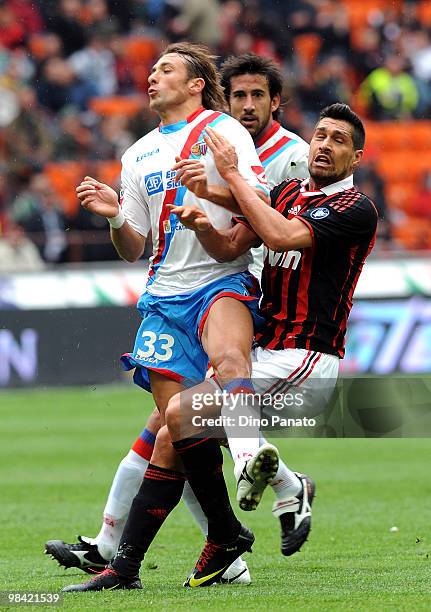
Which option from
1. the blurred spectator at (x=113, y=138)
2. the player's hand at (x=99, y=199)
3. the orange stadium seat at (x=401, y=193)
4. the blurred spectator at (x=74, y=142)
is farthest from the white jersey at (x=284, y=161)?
the orange stadium seat at (x=401, y=193)

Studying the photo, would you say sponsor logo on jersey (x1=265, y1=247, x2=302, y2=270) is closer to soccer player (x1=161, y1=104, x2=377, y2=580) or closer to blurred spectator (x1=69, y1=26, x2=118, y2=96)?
soccer player (x1=161, y1=104, x2=377, y2=580)

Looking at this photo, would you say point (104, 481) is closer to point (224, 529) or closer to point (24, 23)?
point (224, 529)

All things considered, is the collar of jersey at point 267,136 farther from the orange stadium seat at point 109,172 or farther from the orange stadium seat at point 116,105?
the orange stadium seat at point 116,105

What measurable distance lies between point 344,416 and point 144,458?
44.4 inches

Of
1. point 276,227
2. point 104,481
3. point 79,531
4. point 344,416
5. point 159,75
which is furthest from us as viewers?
point 104,481

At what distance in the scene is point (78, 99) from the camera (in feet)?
63.9

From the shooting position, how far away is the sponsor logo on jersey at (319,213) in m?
5.94

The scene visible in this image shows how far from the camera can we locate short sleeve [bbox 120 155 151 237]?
643 centimetres

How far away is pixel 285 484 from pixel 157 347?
0.89 metres

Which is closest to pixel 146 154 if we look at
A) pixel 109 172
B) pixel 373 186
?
pixel 109 172

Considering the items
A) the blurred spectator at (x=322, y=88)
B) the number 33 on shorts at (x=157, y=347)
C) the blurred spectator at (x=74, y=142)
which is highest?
the number 33 on shorts at (x=157, y=347)

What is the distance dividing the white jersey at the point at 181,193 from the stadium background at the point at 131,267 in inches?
53.1

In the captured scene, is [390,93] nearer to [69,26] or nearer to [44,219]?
[69,26]

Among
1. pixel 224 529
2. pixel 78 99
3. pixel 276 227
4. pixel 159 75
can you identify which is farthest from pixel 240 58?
pixel 78 99
